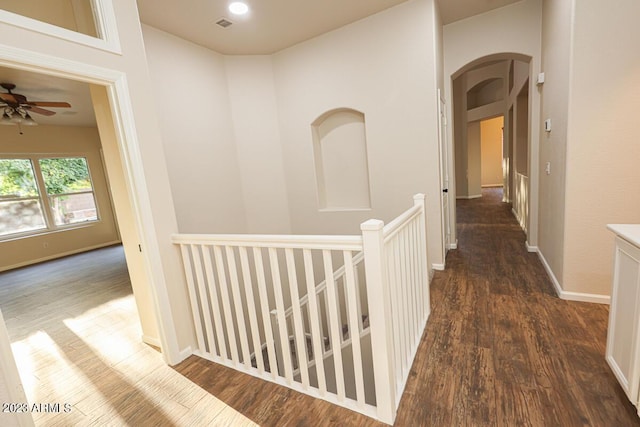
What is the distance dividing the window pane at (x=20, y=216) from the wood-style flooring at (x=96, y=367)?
259cm

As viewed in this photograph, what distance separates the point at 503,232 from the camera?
16.0ft

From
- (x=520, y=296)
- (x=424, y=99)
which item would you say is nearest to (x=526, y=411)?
(x=520, y=296)

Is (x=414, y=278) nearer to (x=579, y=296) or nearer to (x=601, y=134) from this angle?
(x=579, y=296)

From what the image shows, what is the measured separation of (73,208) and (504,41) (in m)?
9.14

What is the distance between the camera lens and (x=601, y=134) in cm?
224

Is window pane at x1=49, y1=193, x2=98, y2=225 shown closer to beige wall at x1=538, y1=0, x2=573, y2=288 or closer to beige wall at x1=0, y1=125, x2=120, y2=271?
beige wall at x1=0, y1=125, x2=120, y2=271

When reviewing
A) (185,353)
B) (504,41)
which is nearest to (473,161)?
(504,41)

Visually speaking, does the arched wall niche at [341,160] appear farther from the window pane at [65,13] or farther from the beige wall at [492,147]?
the beige wall at [492,147]

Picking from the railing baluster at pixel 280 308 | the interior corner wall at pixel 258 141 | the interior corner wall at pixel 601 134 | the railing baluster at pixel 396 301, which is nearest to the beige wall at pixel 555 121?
the interior corner wall at pixel 601 134

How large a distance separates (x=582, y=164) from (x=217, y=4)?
360cm

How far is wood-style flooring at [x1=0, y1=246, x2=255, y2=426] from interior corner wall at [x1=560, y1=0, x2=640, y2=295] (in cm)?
295

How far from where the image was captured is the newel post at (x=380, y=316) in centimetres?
132

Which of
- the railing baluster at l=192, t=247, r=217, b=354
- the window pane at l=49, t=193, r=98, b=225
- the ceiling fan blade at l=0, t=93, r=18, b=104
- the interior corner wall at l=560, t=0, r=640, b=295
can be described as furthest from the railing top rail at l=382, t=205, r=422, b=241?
the window pane at l=49, t=193, r=98, b=225

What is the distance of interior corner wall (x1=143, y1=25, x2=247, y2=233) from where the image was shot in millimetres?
3053
